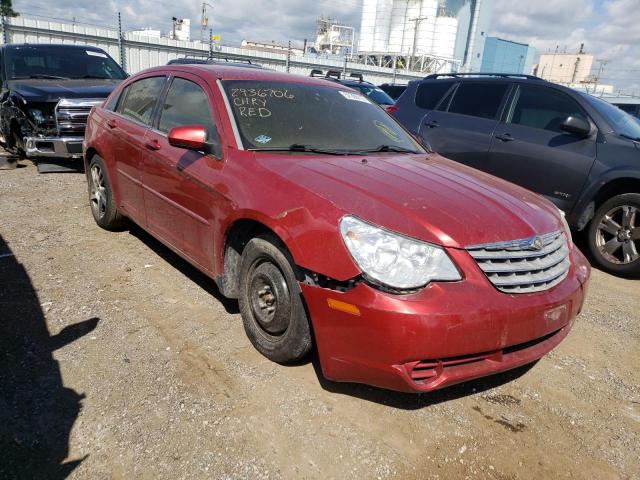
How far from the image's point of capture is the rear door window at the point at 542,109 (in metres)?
5.37

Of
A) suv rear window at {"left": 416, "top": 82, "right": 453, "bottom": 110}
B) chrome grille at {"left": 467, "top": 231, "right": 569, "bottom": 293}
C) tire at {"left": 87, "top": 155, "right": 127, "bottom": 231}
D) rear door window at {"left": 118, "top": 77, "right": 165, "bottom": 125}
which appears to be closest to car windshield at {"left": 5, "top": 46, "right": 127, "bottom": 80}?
tire at {"left": 87, "top": 155, "right": 127, "bottom": 231}

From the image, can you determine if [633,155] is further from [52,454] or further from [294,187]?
[52,454]

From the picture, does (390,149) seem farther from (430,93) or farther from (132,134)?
(430,93)

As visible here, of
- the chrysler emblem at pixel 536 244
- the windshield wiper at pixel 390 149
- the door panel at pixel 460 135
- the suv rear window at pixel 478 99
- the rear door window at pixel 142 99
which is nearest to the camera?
the chrysler emblem at pixel 536 244

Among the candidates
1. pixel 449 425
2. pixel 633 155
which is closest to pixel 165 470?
pixel 449 425

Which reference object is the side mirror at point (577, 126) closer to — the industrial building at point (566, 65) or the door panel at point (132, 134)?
the door panel at point (132, 134)

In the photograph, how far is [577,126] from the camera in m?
5.01

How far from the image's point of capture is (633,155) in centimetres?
482

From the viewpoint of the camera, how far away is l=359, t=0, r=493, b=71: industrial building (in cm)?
4644

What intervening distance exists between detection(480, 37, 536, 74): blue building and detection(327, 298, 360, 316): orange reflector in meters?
56.6

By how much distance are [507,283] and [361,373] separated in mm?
818

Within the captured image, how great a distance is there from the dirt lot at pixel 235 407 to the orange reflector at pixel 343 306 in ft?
2.06

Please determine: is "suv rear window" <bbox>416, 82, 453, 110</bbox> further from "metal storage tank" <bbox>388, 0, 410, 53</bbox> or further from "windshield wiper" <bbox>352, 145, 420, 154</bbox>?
"metal storage tank" <bbox>388, 0, 410, 53</bbox>

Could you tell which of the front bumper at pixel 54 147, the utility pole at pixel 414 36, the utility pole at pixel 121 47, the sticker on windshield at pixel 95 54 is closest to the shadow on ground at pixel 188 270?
the front bumper at pixel 54 147
